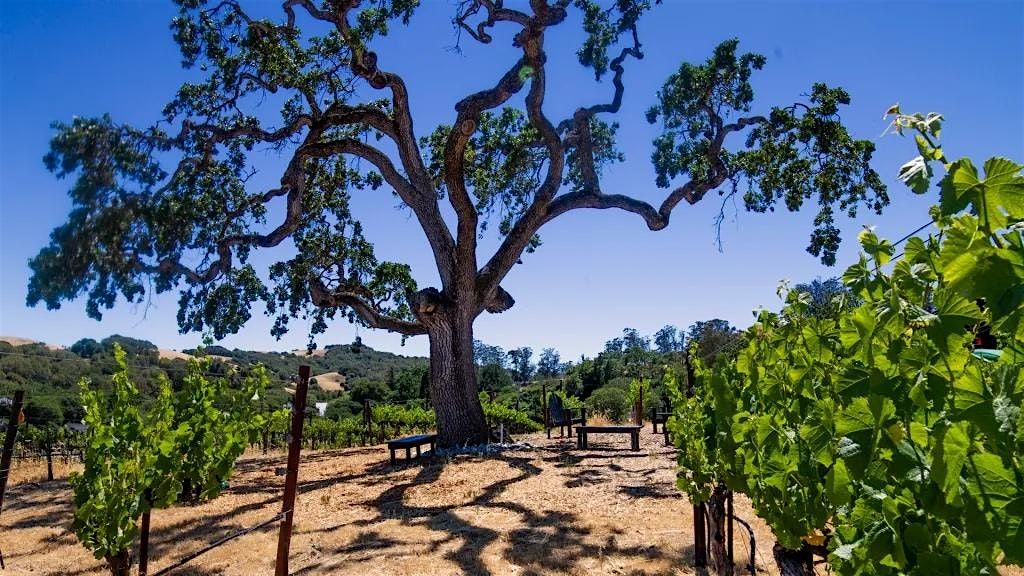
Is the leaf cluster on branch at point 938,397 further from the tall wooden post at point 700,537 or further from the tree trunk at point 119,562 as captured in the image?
the tree trunk at point 119,562

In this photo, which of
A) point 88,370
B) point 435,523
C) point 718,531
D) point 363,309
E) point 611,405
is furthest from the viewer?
point 611,405

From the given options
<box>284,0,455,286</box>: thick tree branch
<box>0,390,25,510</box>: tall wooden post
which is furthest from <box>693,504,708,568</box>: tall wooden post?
<box>284,0,455,286</box>: thick tree branch

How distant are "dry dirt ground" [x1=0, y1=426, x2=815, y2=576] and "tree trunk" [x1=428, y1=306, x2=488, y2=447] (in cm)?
93

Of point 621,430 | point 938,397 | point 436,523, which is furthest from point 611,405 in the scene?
point 938,397

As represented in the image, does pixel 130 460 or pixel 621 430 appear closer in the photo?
pixel 130 460

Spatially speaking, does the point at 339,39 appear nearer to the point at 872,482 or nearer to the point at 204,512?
the point at 204,512

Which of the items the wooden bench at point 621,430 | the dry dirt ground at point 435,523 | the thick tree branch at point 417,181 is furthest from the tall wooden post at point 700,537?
the thick tree branch at point 417,181

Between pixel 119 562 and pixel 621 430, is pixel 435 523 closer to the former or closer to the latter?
pixel 119 562

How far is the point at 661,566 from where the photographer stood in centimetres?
462

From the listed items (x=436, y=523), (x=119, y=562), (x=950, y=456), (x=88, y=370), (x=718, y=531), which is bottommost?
(x=436, y=523)

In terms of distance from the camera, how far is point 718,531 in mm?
3850

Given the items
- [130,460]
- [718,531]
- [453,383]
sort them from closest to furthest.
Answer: [718,531]
[130,460]
[453,383]

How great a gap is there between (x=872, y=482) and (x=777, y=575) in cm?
338

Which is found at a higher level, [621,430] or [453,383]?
[453,383]
